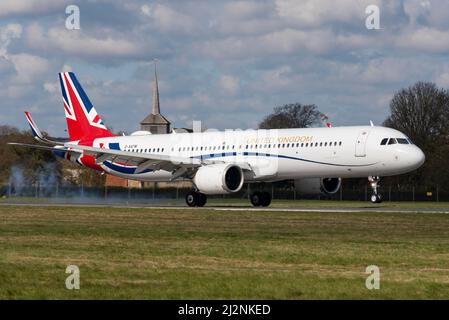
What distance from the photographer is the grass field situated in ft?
53.9

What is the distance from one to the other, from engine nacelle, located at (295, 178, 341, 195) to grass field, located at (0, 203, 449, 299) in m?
14.8

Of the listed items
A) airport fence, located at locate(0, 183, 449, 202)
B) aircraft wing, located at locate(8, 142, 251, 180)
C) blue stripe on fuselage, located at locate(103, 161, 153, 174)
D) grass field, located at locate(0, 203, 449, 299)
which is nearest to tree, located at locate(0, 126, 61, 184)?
airport fence, located at locate(0, 183, 449, 202)

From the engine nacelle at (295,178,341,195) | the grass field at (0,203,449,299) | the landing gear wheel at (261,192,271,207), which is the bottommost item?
the grass field at (0,203,449,299)

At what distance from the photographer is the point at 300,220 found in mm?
35969

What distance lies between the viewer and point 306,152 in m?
47.5

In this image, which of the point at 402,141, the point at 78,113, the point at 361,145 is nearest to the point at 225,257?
the point at 361,145

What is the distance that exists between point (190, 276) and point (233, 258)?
3432mm

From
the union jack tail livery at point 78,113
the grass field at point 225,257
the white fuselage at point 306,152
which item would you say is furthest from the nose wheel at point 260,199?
the grass field at point 225,257

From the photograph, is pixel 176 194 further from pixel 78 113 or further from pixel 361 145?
pixel 361 145

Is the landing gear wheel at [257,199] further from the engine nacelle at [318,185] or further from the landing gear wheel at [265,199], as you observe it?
the engine nacelle at [318,185]

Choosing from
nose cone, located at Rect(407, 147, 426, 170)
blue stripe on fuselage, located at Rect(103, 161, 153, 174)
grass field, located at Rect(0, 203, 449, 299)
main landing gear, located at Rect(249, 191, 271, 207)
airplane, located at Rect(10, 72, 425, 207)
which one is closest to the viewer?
grass field, located at Rect(0, 203, 449, 299)

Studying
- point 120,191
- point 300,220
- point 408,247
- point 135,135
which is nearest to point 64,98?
point 135,135

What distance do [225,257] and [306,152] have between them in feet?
86.4

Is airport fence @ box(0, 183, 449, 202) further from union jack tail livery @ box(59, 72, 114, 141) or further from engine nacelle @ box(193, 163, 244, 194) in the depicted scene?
engine nacelle @ box(193, 163, 244, 194)
